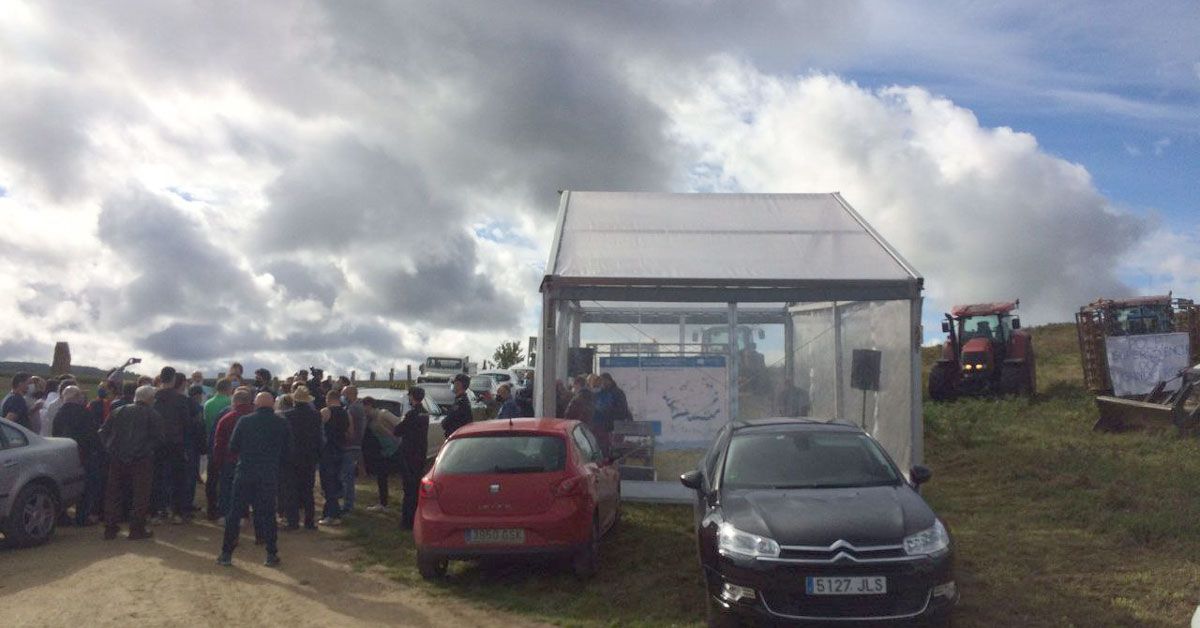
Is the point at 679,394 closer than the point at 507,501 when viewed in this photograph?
No

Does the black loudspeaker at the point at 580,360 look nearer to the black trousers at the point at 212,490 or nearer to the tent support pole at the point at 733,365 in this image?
the tent support pole at the point at 733,365

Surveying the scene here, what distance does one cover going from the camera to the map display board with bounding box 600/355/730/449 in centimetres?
1388

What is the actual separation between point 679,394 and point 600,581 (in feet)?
15.4

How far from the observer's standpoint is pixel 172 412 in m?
12.3

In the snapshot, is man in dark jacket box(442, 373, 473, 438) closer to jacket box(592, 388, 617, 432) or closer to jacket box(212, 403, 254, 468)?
jacket box(592, 388, 617, 432)

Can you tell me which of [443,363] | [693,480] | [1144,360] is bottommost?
[693,480]

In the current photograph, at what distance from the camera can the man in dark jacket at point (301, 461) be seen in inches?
481

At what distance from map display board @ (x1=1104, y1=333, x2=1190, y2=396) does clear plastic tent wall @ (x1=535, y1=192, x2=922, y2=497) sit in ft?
34.3

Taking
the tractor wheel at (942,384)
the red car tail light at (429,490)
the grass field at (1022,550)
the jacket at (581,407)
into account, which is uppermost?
the tractor wheel at (942,384)

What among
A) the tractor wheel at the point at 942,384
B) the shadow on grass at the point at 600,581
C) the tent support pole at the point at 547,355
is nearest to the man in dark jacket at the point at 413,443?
the shadow on grass at the point at 600,581

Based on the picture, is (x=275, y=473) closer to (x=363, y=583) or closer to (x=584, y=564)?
(x=363, y=583)

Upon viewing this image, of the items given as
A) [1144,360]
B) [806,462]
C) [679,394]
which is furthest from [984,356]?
[806,462]

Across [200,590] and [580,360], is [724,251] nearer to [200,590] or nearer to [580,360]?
[580,360]

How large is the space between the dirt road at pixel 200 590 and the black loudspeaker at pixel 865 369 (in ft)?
24.3
